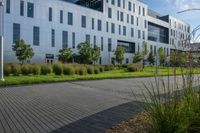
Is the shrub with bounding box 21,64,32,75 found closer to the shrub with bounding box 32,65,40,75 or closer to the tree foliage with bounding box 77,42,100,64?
the shrub with bounding box 32,65,40,75

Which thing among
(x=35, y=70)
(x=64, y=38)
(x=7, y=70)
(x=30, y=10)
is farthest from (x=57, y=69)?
(x=64, y=38)

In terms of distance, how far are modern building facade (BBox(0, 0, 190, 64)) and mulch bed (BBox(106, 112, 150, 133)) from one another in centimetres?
2539

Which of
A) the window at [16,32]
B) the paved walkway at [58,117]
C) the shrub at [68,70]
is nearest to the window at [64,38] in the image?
the window at [16,32]

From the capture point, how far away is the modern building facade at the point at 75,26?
4091 centimetres

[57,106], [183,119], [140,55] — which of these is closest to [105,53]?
[140,55]

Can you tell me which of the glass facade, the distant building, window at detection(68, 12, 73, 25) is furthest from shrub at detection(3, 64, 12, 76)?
the glass facade

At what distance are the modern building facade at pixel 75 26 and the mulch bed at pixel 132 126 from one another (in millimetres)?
25393

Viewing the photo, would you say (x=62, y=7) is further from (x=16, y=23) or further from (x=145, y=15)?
(x=145, y=15)

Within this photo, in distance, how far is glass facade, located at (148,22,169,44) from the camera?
74.4 metres

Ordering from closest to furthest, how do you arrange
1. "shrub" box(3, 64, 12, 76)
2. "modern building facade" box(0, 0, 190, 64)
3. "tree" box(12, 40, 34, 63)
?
"shrub" box(3, 64, 12, 76) → "tree" box(12, 40, 34, 63) → "modern building facade" box(0, 0, 190, 64)

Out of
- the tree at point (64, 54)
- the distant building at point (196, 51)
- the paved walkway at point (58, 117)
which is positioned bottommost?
the paved walkway at point (58, 117)

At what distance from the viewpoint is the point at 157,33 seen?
77.5 meters

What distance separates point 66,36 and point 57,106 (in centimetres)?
4173

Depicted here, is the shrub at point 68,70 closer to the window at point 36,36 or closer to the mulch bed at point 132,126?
the mulch bed at point 132,126
